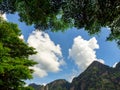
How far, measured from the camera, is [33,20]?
1417 centimetres

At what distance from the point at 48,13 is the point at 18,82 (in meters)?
12.4

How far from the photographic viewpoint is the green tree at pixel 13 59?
20.4 meters

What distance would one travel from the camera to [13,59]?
73.8 feet

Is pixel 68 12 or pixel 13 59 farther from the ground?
pixel 13 59

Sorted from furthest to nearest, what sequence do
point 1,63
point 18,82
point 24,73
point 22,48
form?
point 22,48, point 18,82, point 24,73, point 1,63

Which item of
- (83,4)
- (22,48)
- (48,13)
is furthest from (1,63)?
(83,4)

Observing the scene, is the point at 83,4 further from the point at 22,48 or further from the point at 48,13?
the point at 22,48

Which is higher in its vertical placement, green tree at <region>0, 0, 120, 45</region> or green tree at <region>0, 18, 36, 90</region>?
green tree at <region>0, 18, 36, 90</region>

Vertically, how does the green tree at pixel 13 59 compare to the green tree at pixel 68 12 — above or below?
above

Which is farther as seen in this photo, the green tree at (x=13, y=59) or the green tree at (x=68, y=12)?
the green tree at (x=13, y=59)

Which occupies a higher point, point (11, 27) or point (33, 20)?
point (11, 27)

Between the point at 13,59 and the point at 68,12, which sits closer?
the point at 68,12

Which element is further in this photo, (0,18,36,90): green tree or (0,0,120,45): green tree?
(0,18,36,90): green tree

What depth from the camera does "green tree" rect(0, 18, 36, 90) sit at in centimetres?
2041
